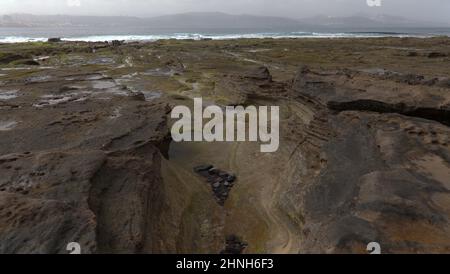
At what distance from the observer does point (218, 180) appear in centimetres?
980

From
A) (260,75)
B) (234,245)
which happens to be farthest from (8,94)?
(234,245)

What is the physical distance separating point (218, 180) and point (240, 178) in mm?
585

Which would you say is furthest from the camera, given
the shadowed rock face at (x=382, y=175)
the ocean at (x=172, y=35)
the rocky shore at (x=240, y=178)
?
the ocean at (x=172, y=35)

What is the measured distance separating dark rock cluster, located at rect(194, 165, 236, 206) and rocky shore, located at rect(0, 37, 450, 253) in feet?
0.16

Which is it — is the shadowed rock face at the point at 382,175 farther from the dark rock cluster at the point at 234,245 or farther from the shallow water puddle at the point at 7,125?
the shallow water puddle at the point at 7,125

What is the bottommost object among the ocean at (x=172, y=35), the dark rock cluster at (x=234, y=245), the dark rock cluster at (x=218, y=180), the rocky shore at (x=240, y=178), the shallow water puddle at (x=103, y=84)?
the dark rock cluster at (x=234, y=245)

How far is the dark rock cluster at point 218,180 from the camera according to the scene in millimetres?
9000

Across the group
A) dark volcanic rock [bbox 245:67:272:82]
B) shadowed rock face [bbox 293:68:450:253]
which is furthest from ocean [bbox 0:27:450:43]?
shadowed rock face [bbox 293:68:450:253]

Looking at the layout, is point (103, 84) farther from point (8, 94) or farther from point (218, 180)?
point (218, 180)

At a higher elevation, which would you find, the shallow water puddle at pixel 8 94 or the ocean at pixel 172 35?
the ocean at pixel 172 35

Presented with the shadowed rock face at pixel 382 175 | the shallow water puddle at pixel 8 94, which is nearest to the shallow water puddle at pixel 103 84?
the shallow water puddle at pixel 8 94

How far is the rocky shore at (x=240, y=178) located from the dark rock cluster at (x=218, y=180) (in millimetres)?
50
